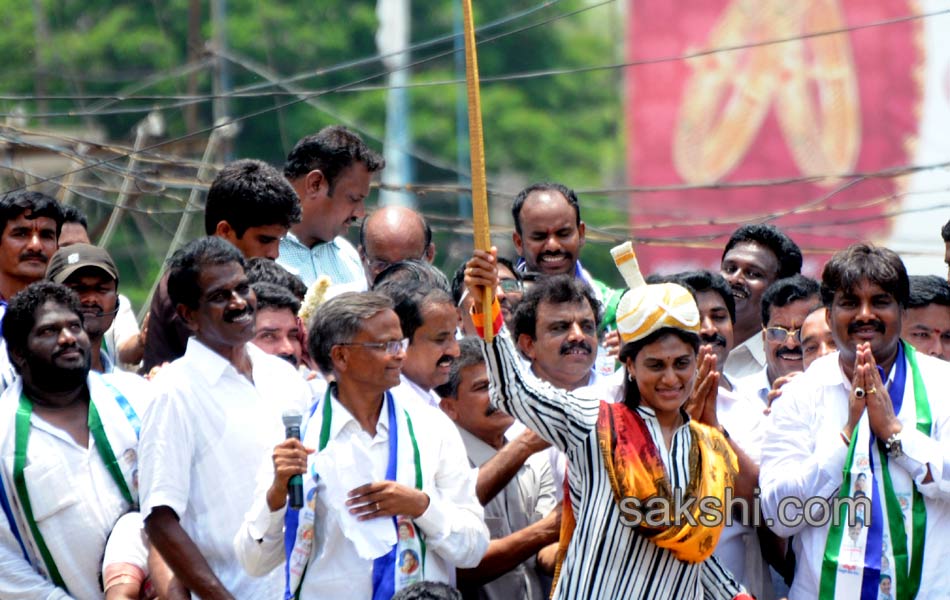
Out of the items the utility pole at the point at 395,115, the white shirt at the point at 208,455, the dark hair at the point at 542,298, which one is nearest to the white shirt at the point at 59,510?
the white shirt at the point at 208,455

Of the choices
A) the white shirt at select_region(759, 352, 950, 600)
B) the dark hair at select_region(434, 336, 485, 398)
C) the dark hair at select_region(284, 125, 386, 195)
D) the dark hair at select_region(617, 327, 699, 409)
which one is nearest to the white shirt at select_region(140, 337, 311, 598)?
the dark hair at select_region(434, 336, 485, 398)

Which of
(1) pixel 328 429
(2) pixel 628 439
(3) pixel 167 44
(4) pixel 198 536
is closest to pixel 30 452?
(4) pixel 198 536

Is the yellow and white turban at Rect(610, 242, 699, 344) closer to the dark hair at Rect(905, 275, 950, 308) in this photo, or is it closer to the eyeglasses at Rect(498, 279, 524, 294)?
the eyeglasses at Rect(498, 279, 524, 294)

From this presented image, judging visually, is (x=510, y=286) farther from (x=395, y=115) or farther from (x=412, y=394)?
(x=395, y=115)

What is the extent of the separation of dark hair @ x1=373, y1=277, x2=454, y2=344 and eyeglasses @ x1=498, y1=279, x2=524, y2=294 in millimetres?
813

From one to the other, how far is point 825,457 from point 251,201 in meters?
2.62

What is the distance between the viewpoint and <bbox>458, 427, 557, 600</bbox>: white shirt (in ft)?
→ 21.7

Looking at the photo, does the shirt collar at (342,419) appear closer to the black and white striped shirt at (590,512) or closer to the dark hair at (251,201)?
the black and white striped shirt at (590,512)

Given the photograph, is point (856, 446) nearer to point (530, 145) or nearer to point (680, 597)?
point (680, 597)

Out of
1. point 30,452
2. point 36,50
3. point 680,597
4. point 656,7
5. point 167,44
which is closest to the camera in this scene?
point 680,597

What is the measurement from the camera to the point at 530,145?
34.3 meters

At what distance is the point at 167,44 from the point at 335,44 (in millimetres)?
3340

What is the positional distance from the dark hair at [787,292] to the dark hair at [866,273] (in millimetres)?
1187

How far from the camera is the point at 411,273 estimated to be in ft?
24.5
